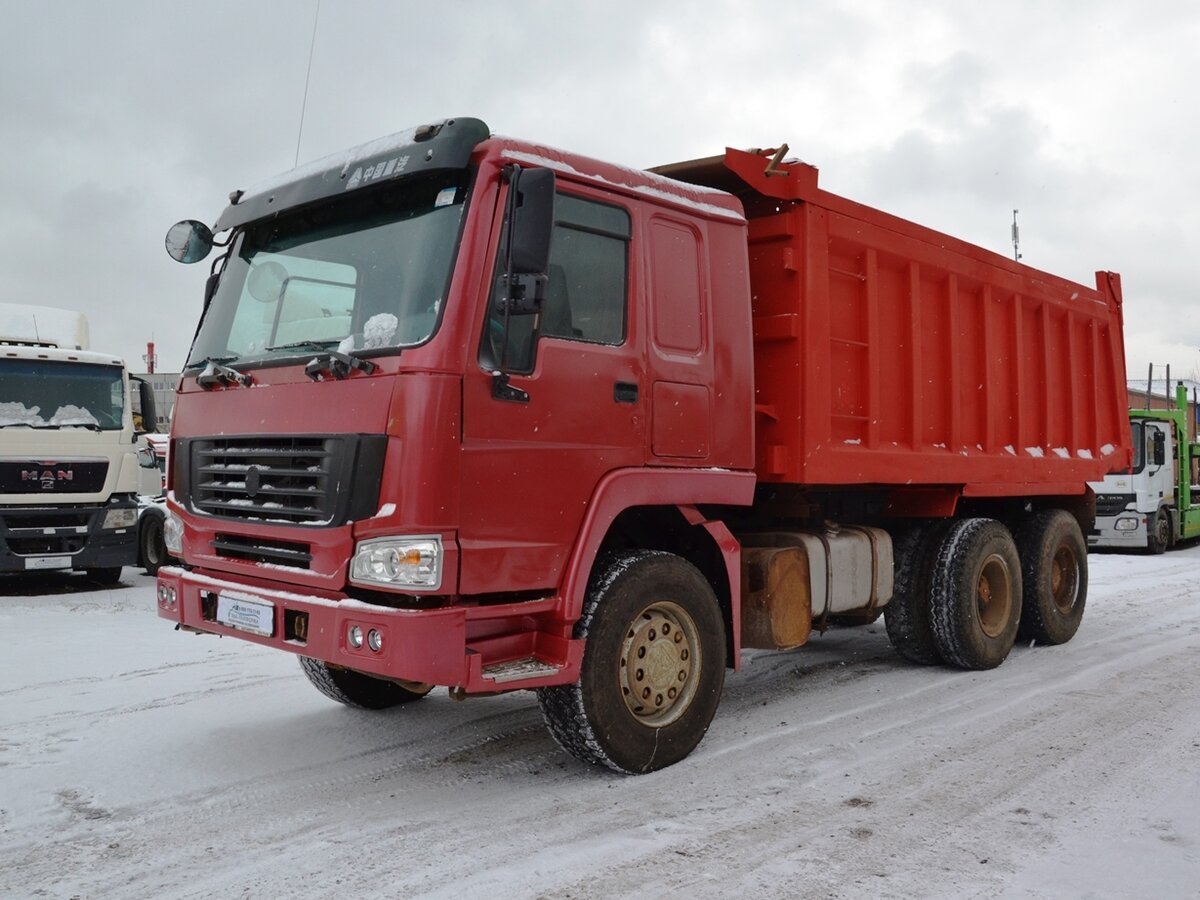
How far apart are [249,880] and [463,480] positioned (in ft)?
5.15

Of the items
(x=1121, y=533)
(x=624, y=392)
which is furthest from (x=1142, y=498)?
(x=624, y=392)

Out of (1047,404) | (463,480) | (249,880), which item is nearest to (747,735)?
(463,480)

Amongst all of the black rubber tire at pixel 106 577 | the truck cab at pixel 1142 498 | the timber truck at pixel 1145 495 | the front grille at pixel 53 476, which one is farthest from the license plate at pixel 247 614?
the truck cab at pixel 1142 498

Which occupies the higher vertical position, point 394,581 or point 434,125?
point 434,125

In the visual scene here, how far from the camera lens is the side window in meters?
4.20

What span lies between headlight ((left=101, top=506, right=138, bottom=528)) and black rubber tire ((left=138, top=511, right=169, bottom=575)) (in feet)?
5.06

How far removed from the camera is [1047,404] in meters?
8.03

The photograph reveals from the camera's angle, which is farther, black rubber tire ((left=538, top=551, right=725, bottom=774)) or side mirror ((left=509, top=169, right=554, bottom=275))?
black rubber tire ((left=538, top=551, right=725, bottom=774))

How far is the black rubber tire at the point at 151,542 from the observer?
13469mm

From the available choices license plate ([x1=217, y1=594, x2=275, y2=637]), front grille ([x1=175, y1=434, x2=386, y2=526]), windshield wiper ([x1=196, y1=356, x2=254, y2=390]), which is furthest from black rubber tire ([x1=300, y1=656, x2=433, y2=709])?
windshield wiper ([x1=196, y1=356, x2=254, y2=390])

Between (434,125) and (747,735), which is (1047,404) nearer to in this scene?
(747,735)

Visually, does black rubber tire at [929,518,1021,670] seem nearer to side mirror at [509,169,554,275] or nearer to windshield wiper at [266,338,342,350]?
side mirror at [509,169,554,275]

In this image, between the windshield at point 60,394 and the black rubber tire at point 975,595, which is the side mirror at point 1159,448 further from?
the windshield at point 60,394

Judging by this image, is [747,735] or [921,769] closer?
[921,769]
